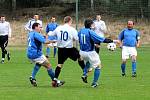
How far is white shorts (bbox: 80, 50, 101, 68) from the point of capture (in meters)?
16.8

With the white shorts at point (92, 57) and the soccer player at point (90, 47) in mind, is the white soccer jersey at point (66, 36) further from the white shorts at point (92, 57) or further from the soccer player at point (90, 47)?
the white shorts at point (92, 57)

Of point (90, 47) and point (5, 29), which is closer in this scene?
point (90, 47)

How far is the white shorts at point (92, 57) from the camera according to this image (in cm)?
1678

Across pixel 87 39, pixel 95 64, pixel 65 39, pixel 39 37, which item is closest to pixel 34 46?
pixel 39 37

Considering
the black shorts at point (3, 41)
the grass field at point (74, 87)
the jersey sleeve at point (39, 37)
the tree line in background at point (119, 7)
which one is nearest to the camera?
A: the grass field at point (74, 87)

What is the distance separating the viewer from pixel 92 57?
1688cm

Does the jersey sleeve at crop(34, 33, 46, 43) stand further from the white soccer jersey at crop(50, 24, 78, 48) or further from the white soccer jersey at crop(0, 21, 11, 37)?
the white soccer jersey at crop(0, 21, 11, 37)

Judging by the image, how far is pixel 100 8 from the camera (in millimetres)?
48000

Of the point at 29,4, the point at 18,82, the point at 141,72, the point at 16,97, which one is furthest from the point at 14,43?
the point at 16,97

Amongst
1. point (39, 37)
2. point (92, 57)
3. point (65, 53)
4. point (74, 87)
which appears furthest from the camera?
point (65, 53)

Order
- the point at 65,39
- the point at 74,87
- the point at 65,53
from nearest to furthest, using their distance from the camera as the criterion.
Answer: the point at 74,87
the point at 65,39
the point at 65,53

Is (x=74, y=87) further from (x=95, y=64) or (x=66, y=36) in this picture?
(x=66, y=36)

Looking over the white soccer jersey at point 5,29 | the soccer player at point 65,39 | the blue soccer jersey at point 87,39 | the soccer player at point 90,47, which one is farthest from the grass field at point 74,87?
the white soccer jersey at point 5,29

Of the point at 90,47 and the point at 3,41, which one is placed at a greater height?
the point at 90,47
